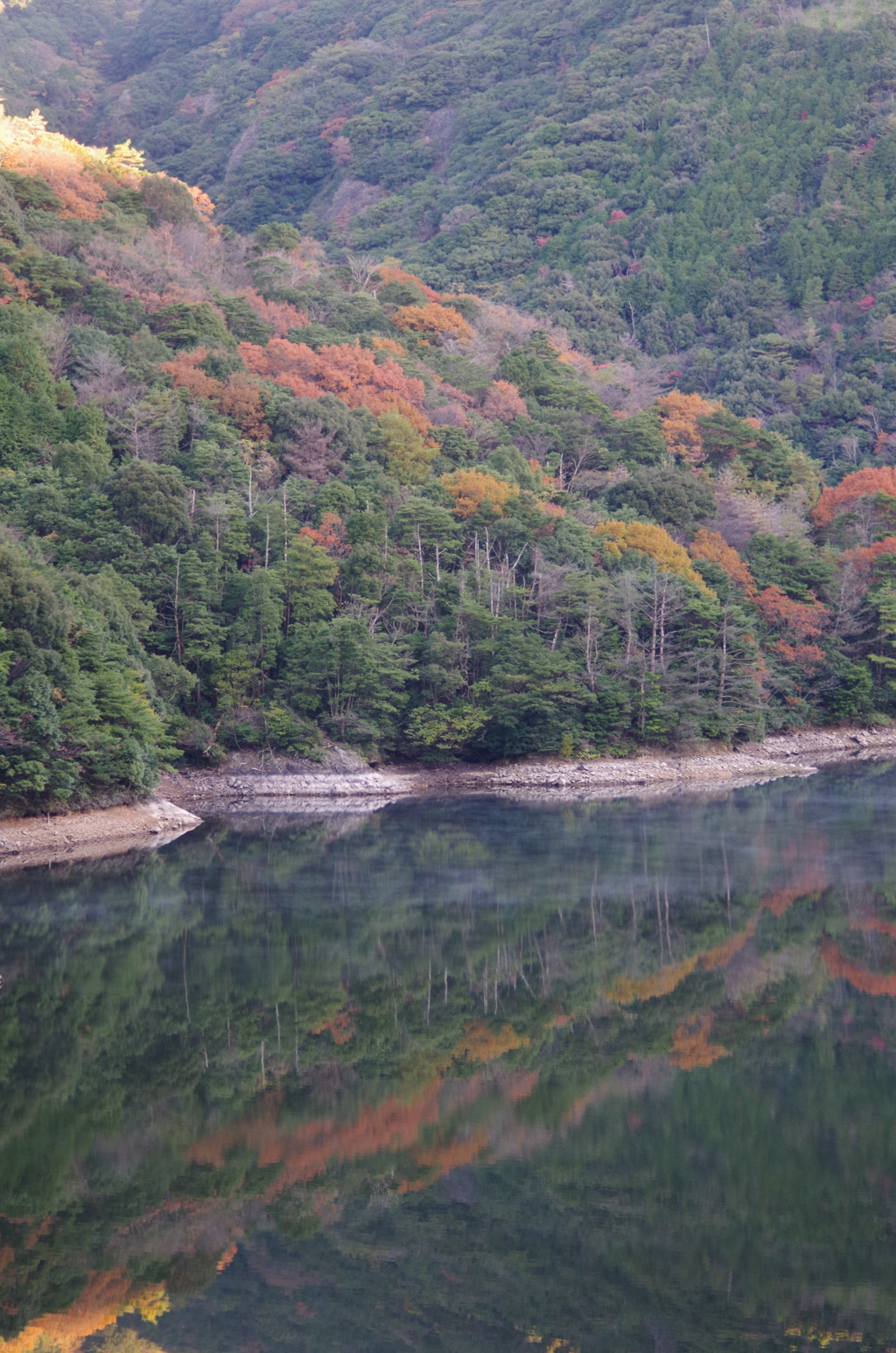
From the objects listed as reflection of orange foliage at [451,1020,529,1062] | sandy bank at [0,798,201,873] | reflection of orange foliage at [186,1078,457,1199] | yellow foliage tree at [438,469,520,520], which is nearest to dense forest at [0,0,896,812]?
yellow foliage tree at [438,469,520,520]

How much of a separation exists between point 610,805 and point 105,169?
4878 cm

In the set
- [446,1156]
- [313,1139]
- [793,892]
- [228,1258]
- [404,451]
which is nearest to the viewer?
[228,1258]

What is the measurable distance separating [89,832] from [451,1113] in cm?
2071

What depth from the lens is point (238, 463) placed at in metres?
50.3

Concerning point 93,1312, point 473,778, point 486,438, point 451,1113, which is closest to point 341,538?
point 473,778

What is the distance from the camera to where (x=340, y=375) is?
194 feet

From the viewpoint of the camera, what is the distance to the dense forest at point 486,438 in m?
44.2

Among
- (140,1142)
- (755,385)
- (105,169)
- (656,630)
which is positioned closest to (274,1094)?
(140,1142)

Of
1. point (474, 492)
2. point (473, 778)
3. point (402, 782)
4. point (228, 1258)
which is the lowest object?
point (473, 778)

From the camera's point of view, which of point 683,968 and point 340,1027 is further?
point 683,968

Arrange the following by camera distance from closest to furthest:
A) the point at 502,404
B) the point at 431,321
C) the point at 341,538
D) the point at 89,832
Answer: the point at 89,832 < the point at 341,538 < the point at 502,404 < the point at 431,321

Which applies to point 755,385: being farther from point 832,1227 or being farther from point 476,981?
point 832,1227

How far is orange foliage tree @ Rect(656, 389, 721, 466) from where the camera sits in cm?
6819

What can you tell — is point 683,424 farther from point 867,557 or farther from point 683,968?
point 683,968
